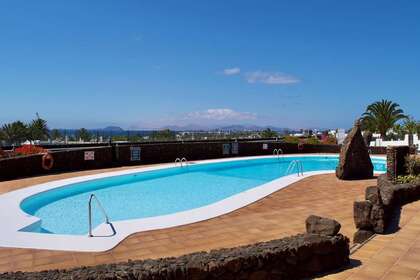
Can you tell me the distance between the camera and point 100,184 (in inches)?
551

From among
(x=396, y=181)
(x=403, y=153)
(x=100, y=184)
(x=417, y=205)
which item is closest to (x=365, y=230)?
(x=417, y=205)

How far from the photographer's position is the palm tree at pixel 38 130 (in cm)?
3468

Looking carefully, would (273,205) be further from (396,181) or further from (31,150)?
(31,150)

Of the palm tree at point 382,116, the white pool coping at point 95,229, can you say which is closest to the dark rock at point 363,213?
the white pool coping at point 95,229

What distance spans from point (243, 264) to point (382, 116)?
33142mm

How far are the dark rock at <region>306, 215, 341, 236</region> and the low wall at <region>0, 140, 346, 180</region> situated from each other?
1265 cm

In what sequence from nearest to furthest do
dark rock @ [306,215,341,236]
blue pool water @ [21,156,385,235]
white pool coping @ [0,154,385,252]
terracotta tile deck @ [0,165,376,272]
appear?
dark rock @ [306,215,341,236] → terracotta tile deck @ [0,165,376,272] → white pool coping @ [0,154,385,252] → blue pool water @ [21,156,385,235]

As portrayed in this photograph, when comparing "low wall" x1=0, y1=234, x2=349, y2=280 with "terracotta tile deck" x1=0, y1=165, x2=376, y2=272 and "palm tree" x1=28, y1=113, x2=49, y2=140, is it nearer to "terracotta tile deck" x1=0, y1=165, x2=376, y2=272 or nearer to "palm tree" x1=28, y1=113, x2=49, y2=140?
"terracotta tile deck" x1=0, y1=165, x2=376, y2=272

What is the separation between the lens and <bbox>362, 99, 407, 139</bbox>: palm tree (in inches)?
1283

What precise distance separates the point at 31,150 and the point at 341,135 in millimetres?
22851

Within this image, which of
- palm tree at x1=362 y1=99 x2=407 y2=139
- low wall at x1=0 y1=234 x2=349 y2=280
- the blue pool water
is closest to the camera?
low wall at x1=0 y1=234 x2=349 y2=280

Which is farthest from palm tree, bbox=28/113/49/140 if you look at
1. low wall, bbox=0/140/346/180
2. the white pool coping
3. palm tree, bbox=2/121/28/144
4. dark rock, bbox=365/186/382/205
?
dark rock, bbox=365/186/382/205

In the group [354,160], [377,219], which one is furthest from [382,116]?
[377,219]

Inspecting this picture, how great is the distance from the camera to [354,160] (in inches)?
540
